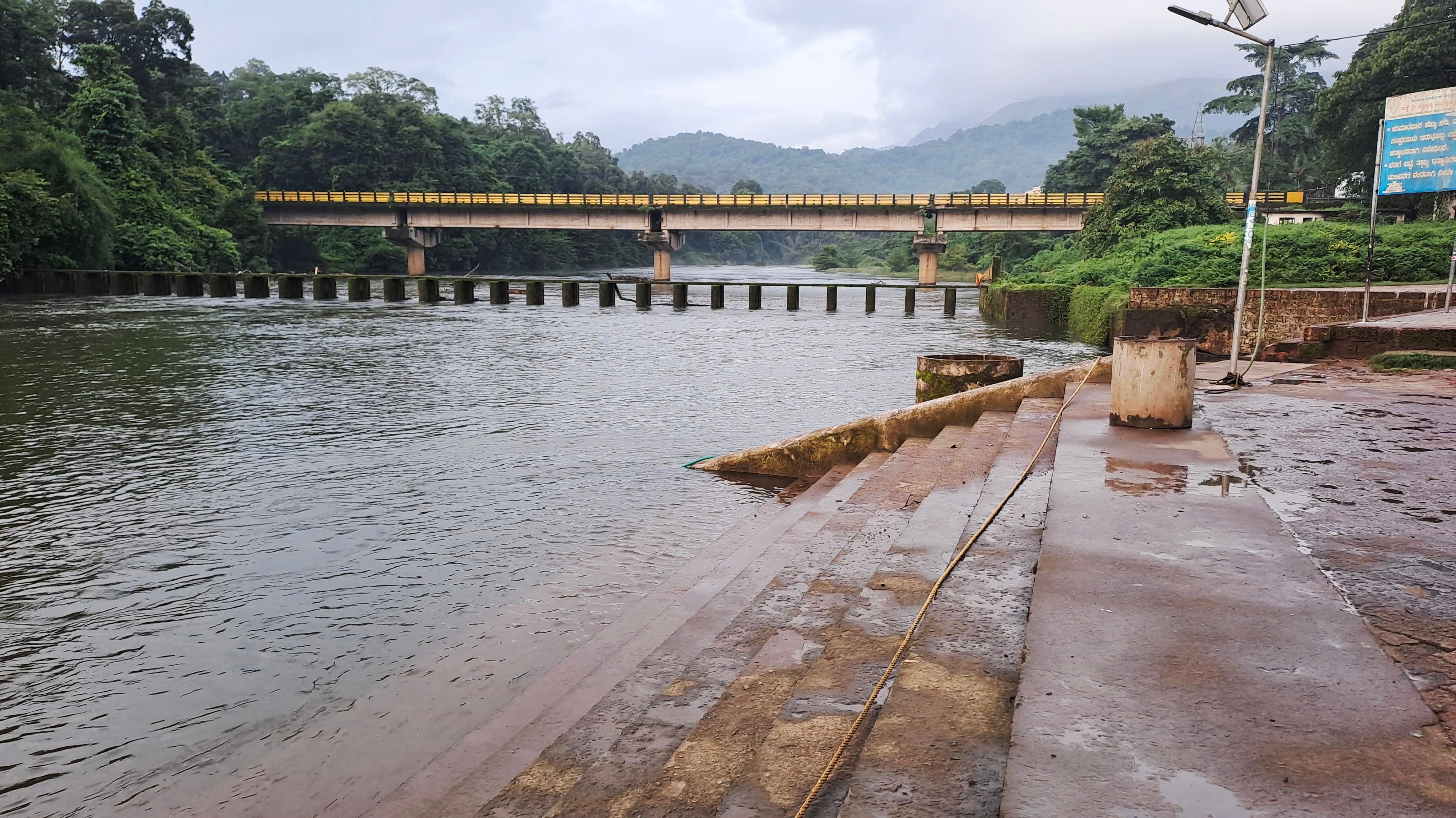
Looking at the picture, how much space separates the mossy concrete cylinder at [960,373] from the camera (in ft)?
42.7

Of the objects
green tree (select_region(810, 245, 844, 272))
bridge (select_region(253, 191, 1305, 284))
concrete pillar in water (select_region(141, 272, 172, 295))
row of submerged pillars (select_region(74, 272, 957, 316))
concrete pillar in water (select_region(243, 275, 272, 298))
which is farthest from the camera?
green tree (select_region(810, 245, 844, 272))

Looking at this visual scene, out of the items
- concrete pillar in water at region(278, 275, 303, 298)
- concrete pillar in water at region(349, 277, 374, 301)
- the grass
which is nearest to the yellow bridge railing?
concrete pillar in water at region(349, 277, 374, 301)

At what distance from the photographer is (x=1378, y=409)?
957cm

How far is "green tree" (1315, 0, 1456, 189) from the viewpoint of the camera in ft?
155

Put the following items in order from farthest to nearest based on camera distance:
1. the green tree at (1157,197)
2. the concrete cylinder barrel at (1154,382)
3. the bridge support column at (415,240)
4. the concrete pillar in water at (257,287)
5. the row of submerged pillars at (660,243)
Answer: the bridge support column at (415,240), the row of submerged pillars at (660,243), the concrete pillar in water at (257,287), the green tree at (1157,197), the concrete cylinder barrel at (1154,382)

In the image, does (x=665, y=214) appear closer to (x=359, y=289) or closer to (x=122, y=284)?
(x=359, y=289)

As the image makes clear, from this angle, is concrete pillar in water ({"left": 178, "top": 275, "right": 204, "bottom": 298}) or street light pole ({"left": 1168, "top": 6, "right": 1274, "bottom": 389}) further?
concrete pillar in water ({"left": 178, "top": 275, "right": 204, "bottom": 298})

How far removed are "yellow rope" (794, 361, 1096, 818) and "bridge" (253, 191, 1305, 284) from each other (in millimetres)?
58484

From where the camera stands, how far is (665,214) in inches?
2741

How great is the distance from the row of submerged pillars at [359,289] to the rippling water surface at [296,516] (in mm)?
24325

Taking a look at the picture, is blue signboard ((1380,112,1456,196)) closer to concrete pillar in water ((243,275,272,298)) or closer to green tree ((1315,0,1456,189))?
green tree ((1315,0,1456,189))

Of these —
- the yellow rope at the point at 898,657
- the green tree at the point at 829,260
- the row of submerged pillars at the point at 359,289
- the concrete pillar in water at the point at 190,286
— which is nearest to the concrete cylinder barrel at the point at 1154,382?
the yellow rope at the point at 898,657

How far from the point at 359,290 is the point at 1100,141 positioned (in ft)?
184

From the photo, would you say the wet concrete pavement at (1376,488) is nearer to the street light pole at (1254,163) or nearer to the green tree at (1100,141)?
the street light pole at (1254,163)
